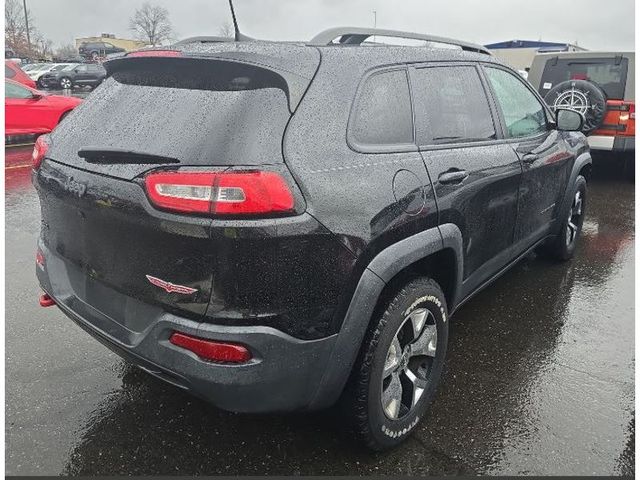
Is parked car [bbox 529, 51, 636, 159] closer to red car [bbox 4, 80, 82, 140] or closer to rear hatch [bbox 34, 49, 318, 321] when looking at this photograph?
rear hatch [bbox 34, 49, 318, 321]

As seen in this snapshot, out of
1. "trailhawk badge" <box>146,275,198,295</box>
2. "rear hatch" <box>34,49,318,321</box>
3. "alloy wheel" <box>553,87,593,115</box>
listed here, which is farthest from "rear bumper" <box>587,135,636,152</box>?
"trailhawk badge" <box>146,275,198,295</box>

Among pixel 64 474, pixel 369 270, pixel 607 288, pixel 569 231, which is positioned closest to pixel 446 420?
pixel 369 270

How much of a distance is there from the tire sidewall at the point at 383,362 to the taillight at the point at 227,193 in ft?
2.42

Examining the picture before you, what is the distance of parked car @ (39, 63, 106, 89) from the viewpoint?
2930 cm

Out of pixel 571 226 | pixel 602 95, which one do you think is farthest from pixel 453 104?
Answer: pixel 602 95

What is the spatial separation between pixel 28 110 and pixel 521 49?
3938 centimetres

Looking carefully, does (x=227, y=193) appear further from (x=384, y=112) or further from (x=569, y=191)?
(x=569, y=191)

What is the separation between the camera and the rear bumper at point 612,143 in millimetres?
7828

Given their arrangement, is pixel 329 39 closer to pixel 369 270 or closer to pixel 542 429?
pixel 369 270

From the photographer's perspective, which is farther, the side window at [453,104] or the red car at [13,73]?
the red car at [13,73]

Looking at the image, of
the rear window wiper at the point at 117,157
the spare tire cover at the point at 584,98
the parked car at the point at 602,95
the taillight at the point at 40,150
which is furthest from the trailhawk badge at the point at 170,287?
the spare tire cover at the point at 584,98

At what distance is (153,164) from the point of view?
2.01 metres

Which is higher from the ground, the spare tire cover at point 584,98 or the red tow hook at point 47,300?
the spare tire cover at point 584,98

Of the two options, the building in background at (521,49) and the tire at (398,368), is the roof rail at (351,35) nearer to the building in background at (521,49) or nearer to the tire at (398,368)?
the tire at (398,368)
